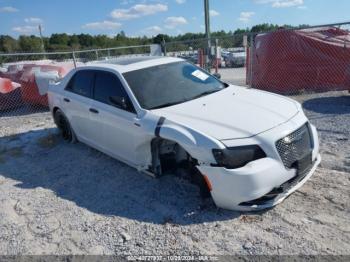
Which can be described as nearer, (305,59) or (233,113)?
(233,113)

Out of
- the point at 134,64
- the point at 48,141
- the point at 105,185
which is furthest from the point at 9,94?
the point at 105,185

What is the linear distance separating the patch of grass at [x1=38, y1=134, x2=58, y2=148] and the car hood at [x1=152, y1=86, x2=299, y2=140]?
3.41 meters

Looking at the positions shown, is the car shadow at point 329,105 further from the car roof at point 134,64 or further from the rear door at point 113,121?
the rear door at point 113,121

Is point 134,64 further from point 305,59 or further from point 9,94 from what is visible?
point 9,94

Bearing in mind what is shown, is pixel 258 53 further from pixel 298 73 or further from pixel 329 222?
pixel 329 222

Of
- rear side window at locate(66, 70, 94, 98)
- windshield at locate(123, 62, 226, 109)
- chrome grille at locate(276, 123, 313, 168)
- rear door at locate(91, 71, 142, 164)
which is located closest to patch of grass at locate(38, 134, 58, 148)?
rear side window at locate(66, 70, 94, 98)

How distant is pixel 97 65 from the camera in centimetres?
554

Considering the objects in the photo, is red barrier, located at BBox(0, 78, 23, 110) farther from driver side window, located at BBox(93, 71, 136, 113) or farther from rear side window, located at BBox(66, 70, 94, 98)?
driver side window, located at BBox(93, 71, 136, 113)

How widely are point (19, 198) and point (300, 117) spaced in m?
3.86

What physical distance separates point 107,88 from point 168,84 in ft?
3.16

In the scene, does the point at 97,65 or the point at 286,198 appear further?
the point at 97,65

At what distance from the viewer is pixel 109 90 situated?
5.02 metres

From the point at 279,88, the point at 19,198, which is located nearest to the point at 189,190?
the point at 19,198

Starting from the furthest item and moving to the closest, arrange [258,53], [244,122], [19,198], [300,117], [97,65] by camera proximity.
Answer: [258,53] < [97,65] < [19,198] < [300,117] < [244,122]
